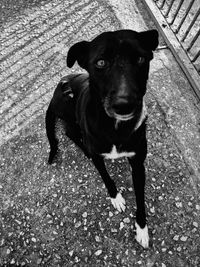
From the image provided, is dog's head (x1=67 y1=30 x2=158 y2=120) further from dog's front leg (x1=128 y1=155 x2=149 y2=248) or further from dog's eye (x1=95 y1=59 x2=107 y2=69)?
dog's front leg (x1=128 y1=155 x2=149 y2=248)

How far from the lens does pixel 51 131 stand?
3.66 meters

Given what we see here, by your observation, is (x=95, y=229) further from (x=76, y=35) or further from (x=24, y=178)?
(x=76, y=35)

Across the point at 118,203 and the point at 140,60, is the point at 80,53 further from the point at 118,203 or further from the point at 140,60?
the point at 118,203

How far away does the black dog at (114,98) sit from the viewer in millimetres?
2221

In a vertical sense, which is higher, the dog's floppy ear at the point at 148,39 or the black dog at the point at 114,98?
the dog's floppy ear at the point at 148,39

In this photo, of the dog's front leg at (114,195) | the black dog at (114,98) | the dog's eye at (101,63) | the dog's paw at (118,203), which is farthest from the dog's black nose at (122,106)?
the dog's paw at (118,203)

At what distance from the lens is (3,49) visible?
499cm

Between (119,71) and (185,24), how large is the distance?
333 cm

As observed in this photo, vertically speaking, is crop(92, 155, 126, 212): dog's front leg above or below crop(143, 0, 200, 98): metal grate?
below

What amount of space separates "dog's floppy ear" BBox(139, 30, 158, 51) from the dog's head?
10 centimetres

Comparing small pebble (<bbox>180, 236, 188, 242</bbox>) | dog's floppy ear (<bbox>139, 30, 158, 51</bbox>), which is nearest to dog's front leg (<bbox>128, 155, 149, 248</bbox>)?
small pebble (<bbox>180, 236, 188, 242</bbox>)

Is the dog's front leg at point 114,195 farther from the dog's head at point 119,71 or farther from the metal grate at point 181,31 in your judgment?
the metal grate at point 181,31

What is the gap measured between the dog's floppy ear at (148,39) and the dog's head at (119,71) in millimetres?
98

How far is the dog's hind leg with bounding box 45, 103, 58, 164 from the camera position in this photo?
3.63 m
